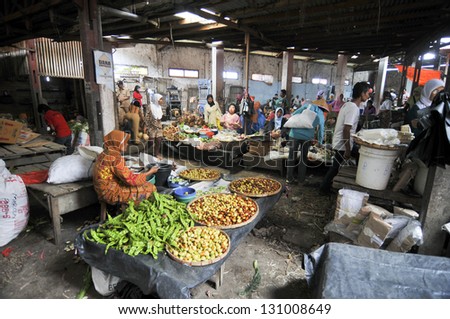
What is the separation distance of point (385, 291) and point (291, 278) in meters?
1.34

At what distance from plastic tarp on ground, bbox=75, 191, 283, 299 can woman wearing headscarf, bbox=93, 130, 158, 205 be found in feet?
3.13

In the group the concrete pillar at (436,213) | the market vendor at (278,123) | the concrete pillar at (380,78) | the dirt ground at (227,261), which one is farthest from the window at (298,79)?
the concrete pillar at (436,213)

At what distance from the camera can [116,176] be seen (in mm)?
3631

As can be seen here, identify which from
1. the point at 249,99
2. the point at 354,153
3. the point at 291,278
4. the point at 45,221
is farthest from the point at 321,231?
the point at 249,99

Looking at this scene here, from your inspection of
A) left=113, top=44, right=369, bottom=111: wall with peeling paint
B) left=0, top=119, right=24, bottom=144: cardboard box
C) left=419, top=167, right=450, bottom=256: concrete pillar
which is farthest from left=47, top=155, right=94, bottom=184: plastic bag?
left=113, top=44, right=369, bottom=111: wall with peeling paint

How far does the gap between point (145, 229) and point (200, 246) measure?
2.03 feet

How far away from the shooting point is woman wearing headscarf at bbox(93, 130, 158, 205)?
3457 millimetres

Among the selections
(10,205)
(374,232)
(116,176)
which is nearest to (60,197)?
(10,205)

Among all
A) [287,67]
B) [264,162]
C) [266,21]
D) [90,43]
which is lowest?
[264,162]

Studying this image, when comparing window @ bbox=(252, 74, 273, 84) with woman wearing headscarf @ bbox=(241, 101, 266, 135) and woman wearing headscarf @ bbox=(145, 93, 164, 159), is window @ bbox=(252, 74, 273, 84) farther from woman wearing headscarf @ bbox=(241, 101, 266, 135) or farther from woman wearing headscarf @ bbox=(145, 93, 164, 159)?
woman wearing headscarf @ bbox=(145, 93, 164, 159)

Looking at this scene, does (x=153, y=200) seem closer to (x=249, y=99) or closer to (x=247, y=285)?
(x=247, y=285)

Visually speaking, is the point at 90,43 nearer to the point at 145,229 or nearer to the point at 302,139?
the point at 145,229

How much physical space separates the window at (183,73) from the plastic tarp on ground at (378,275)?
16489mm

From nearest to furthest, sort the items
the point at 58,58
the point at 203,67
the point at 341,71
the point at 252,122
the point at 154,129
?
the point at 154,129 → the point at 252,122 → the point at 58,58 → the point at 341,71 → the point at 203,67
